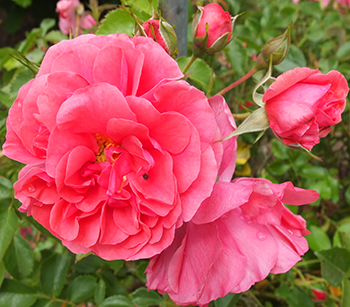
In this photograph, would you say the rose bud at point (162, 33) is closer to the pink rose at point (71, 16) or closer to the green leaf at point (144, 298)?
the green leaf at point (144, 298)

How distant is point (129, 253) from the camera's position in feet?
1.18

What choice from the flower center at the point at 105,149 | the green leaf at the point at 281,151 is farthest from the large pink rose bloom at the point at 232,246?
the green leaf at the point at 281,151

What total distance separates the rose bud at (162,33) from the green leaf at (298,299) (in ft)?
2.00

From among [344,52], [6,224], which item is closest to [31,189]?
[6,224]

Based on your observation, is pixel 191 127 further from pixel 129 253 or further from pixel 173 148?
pixel 129 253

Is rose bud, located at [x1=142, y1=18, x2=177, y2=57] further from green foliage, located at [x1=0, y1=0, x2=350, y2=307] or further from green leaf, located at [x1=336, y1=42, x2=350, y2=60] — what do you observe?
green leaf, located at [x1=336, y1=42, x2=350, y2=60]

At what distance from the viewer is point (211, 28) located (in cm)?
44

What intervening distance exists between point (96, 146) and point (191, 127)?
0.14 meters

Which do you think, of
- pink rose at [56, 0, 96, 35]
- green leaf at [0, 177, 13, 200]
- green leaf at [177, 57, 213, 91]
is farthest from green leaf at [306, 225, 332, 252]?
pink rose at [56, 0, 96, 35]

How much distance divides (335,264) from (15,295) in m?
0.65

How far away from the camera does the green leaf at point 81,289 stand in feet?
2.19

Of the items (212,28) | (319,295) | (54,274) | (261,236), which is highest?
(212,28)

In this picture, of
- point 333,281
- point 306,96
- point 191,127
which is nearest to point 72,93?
point 191,127

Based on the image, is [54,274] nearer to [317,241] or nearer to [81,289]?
[81,289]
